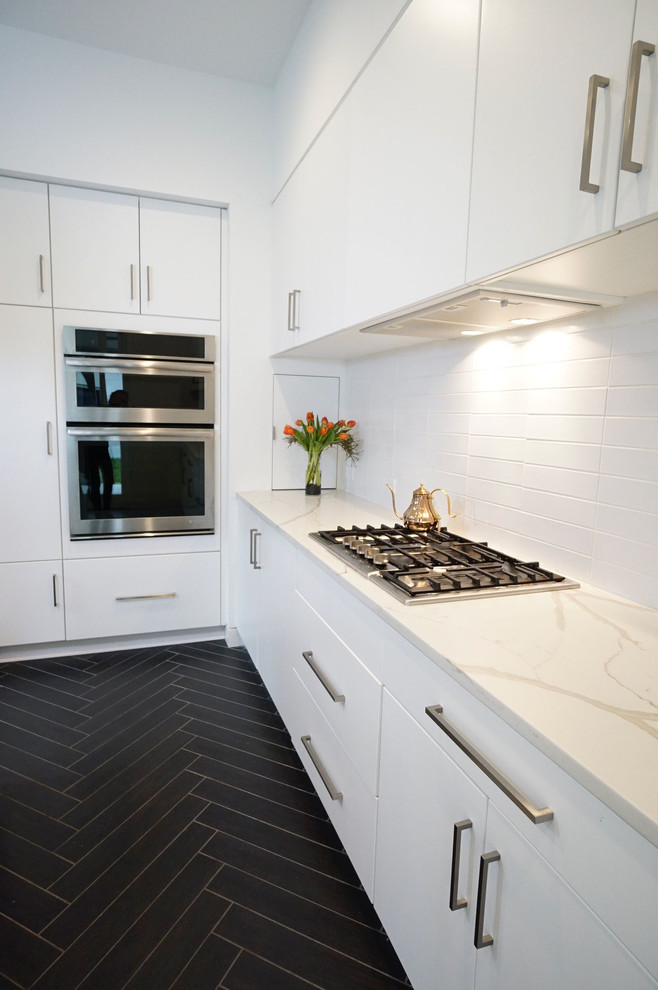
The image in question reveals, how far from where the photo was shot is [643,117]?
818 millimetres

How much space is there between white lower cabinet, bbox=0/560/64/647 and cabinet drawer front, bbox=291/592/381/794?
1563 millimetres

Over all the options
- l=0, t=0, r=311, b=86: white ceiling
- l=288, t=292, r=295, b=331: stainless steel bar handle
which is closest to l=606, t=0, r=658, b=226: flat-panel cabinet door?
l=288, t=292, r=295, b=331: stainless steel bar handle

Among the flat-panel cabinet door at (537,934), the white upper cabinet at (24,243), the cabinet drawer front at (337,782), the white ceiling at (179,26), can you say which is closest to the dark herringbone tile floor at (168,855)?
the cabinet drawer front at (337,782)

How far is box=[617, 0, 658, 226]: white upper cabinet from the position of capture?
2.63 ft

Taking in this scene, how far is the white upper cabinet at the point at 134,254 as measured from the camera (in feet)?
8.95

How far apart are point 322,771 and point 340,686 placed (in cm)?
35

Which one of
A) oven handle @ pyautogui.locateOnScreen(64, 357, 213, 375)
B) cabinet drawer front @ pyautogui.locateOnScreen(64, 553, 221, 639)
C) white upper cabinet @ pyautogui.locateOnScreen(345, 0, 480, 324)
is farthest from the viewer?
cabinet drawer front @ pyautogui.locateOnScreen(64, 553, 221, 639)

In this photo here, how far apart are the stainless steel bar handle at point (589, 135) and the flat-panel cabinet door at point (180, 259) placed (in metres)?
2.36

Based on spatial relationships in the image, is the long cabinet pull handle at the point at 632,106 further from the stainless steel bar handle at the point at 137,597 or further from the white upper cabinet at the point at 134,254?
the stainless steel bar handle at the point at 137,597

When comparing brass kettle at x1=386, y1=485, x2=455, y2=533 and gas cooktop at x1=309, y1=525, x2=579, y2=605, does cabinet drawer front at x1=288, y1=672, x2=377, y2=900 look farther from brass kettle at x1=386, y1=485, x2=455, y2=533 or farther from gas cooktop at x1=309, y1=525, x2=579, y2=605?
brass kettle at x1=386, y1=485, x2=455, y2=533

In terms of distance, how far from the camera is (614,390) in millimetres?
1387

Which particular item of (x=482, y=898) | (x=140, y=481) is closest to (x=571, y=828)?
(x=482, y=898)

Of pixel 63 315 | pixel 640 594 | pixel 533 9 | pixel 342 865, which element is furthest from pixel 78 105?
pixel 342 865

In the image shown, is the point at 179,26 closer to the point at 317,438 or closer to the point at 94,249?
the point at 94,249
